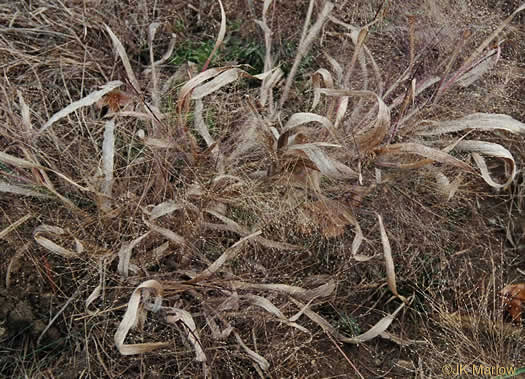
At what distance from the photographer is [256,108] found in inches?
65.1

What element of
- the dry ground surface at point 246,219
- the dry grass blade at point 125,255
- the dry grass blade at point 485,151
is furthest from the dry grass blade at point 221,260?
the dry grass blade at point 485,151

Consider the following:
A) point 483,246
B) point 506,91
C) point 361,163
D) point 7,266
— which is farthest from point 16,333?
point 506,91

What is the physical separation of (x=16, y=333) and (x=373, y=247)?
92 cm

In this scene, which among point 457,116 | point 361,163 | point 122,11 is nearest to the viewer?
point 361,163

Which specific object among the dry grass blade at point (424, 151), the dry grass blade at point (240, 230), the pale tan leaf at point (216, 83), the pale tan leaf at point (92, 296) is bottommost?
the pale tan leaf at point (92, 296)

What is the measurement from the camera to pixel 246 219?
5.12ft

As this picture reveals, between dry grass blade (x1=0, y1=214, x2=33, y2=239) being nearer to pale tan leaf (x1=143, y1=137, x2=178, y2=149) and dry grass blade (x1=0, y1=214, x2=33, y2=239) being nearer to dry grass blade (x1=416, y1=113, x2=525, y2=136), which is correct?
pale tan leaf (x1=143, y1=137, x2=178, y2=149)

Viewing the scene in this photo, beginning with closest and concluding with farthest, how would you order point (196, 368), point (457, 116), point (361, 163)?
point (196, 368) → point (361, 163) → point (457, 116)

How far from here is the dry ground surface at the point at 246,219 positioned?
148 centimetres

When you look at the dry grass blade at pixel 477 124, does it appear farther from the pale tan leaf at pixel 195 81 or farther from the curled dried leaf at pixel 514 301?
the pale tan leaf at pixel 195 81

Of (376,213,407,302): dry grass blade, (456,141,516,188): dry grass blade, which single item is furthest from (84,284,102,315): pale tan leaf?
(456,141,516,188): dry grass blade

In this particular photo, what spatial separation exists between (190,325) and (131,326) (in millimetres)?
134

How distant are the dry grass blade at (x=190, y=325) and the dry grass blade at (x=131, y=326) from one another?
6 centimetres

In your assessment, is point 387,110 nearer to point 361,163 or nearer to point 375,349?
point 361,163
